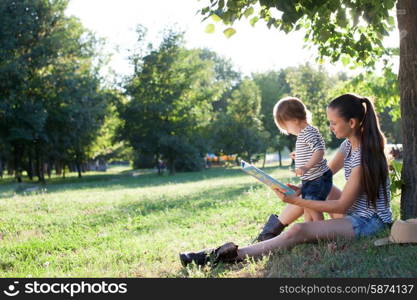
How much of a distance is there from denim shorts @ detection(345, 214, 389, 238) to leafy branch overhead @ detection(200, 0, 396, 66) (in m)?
2.29

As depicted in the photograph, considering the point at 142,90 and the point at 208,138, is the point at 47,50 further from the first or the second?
the point at 208,138

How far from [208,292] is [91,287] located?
1.03 meters

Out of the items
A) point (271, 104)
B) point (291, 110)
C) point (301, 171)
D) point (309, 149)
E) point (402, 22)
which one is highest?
point (271, 104)

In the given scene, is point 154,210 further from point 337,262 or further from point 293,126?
point 337,262

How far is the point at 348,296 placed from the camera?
3.74 metres

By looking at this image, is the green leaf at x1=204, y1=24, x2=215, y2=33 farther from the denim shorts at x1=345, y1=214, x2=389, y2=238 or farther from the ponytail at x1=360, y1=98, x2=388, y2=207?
the denim shorts at x1=345, y1=214, x2=389, y2=238

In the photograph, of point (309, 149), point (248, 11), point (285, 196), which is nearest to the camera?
point (285, 196)

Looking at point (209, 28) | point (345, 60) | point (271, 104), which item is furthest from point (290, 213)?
point (271, 104)

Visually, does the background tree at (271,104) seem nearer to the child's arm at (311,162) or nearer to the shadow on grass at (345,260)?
the child's arm at (311,162)

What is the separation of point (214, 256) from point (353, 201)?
5.10 feet

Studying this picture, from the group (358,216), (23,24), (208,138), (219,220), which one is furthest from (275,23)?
(208,138)

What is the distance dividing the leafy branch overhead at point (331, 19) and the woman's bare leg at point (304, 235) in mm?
2268

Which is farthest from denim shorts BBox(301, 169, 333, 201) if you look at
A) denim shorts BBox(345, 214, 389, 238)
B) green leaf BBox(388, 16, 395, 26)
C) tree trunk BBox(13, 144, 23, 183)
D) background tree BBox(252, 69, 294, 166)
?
background tree BBox(252, 69, 294, 166)

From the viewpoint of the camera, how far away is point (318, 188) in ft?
19.3
